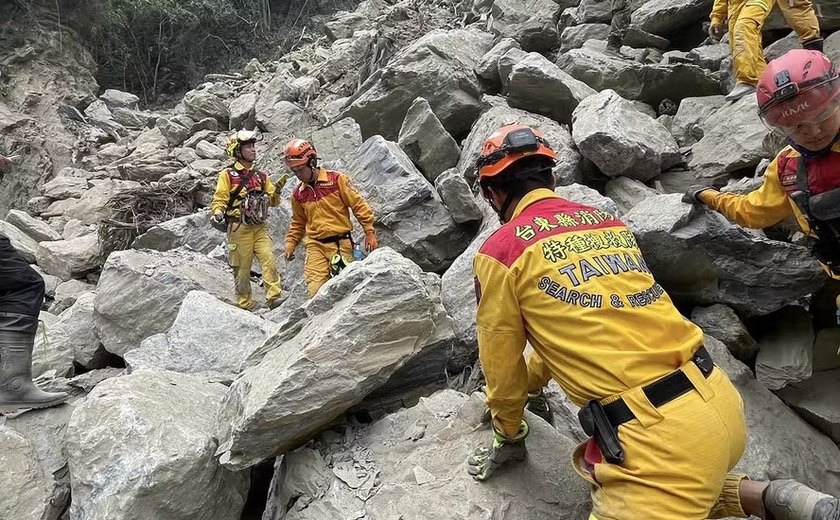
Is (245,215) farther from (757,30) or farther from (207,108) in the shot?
(207,108)

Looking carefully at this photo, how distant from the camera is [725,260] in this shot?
4293mm

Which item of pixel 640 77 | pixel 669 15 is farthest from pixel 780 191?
pixel 669 15

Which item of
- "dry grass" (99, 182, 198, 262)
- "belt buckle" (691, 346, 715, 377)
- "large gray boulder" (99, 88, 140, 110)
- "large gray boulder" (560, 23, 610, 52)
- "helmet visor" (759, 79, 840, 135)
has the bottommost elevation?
"large gray boulder" (99, 88, 140, 110)

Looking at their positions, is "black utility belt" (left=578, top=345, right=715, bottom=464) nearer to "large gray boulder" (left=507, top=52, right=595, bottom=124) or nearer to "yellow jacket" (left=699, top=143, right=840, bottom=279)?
"yellow jacket" (left=699, top=143, right=840, bottom=279)

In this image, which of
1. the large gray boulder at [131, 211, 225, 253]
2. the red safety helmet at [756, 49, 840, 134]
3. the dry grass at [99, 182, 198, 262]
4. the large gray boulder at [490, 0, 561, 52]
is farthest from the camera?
the large gray boulder at [490, 0, 561, 52]

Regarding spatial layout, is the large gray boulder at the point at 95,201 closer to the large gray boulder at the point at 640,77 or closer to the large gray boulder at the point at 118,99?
the large gray boulder at the point at 118,99

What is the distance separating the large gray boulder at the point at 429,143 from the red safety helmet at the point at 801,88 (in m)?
5.41

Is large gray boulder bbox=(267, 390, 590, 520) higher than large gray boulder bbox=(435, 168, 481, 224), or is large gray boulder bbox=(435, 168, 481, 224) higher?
large gray boulder bbox=(267, 390, 590, 520)

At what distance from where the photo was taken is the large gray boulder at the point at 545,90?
7707 mm

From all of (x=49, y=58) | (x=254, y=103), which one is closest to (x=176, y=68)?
(x=49, y=58)

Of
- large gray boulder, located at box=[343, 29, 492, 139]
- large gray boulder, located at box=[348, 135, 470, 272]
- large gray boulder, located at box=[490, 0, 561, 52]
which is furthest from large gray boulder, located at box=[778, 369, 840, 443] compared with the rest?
large gray boulder, located at box=[490, 0, 561, 52]

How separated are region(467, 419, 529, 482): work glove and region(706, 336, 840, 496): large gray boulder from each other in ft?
5.28

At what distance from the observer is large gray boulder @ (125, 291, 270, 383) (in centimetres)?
477

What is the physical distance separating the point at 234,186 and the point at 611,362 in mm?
6486
